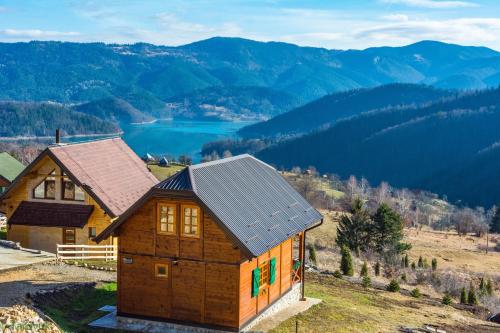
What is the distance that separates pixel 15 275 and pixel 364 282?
719 inches

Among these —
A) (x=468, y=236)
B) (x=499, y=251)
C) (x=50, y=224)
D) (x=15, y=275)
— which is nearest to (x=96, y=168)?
(x=50, y=224)

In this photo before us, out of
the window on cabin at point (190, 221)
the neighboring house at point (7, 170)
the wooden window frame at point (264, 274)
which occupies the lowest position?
the wooden window frame at point (264, 274)

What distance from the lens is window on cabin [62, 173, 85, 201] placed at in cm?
3666

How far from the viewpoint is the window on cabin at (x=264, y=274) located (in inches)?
971

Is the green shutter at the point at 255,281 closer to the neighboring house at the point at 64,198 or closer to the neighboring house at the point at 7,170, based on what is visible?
the neighboring house at the point at 64,198

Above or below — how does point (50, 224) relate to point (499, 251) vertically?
above

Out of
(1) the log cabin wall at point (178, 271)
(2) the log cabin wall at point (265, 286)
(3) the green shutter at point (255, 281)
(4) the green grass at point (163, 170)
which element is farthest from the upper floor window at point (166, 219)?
(4) the green grass at point (163, 170)

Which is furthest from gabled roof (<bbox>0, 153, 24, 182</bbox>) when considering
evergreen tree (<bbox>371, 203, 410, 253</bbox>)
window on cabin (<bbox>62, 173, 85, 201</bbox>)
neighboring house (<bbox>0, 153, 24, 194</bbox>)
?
evergreen tree (<bbox>371, 203, 410, 253</bbox>)

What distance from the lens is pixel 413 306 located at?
105 ft

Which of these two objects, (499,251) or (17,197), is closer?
(17,197)

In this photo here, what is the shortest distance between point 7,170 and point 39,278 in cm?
3030

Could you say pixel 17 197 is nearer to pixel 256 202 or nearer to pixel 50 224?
pixel 50 224

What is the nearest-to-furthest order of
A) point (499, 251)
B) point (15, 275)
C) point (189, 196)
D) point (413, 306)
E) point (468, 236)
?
point (189, 196) → point (15, 275) → point (413, 306) → point (499, 251) → point (468, 236)

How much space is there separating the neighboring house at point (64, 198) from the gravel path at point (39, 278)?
3.92m
